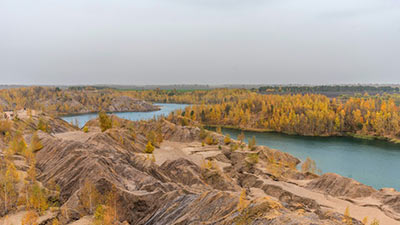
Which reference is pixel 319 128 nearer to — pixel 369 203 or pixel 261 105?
pixel 261 105

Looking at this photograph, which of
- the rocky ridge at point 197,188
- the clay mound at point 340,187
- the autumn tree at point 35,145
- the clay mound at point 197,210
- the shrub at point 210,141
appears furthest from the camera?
the shrub at point 210,141

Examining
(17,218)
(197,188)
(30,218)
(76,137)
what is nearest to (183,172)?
(197,188)

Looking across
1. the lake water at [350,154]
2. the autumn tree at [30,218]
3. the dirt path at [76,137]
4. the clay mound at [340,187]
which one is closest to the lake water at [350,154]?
the lake water at [350,154]

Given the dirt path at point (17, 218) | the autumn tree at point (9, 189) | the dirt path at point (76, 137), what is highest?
the autumn tree at point (9, 189)

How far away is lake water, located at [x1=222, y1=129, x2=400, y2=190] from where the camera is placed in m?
56.8

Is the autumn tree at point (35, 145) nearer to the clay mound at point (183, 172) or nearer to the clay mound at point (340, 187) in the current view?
the clay mound at point (183, 172)

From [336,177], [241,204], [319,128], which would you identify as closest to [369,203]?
[336,177]

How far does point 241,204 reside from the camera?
18.1 meters

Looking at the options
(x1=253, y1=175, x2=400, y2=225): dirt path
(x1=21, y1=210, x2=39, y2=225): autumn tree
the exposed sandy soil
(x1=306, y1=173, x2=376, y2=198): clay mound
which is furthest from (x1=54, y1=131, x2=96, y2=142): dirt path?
(x1=306, y1=173, x2=376, y2=198): clay mound

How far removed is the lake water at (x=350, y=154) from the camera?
56.8 meters

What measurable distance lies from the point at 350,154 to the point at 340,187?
4394 cm

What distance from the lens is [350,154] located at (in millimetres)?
76000

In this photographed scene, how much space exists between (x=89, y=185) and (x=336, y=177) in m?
35.3

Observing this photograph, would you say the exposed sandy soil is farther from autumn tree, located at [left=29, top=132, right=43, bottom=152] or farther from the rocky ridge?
autumn tree, located at [left=29, top=132, right=43, bottom=152]
